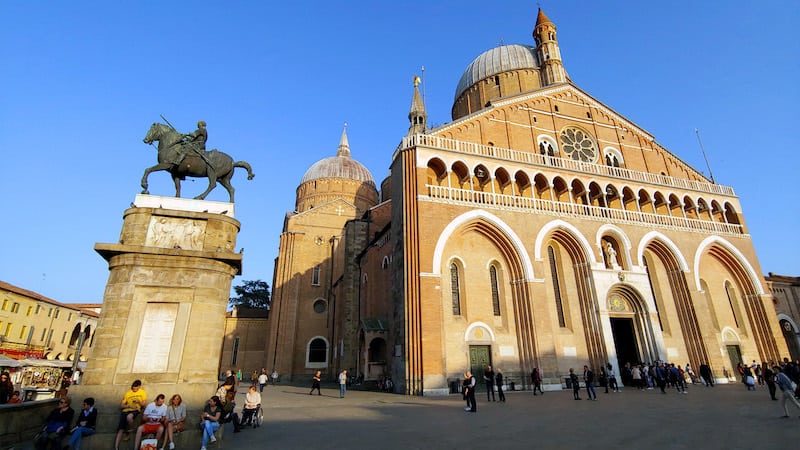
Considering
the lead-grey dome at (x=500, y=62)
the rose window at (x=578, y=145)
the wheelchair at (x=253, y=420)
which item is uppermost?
the lead-grey dome at (x=500, y=62)

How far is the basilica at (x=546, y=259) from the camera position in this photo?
57.9 feet

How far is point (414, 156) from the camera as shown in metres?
19.1

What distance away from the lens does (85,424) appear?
20.0ft

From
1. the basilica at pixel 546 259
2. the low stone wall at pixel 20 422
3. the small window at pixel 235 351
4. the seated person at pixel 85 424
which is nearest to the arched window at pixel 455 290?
the basilica at pixel 546 259

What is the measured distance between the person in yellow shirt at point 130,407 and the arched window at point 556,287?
60.1ft

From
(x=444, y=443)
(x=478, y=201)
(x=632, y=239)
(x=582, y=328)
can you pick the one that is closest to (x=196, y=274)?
(x=444, y=443)

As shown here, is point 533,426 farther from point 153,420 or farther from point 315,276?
point 315,276

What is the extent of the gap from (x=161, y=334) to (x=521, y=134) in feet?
69.6

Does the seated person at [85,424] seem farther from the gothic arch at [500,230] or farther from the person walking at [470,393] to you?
the gothic arch at [500,230]

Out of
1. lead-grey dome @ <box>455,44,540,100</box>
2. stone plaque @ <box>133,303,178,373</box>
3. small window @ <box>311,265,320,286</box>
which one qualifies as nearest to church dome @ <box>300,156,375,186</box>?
small window @ <box>311,265,320,286</box>

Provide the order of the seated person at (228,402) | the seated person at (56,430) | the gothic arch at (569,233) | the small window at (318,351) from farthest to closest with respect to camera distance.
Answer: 1. the small window at (318,351)
2. the gothic arch at (569,233)
3. the seated person at (228,402)
4. the seated person at (56,430)

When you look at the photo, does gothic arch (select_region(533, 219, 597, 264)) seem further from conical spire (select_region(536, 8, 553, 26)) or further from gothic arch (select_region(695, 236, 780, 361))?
conical spire (select_region(536, 8, 553, 26))

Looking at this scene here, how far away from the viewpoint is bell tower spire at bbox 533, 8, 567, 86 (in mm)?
28906

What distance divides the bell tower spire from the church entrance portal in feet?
57.2
